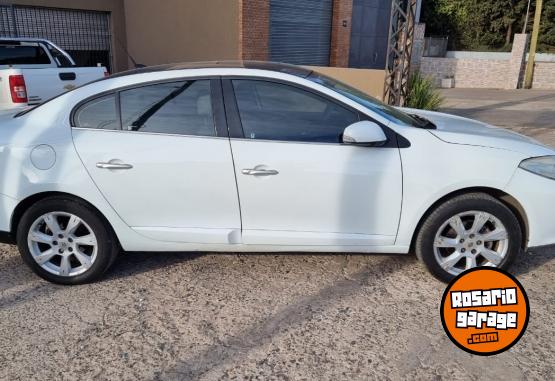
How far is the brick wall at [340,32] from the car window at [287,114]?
1458 cm

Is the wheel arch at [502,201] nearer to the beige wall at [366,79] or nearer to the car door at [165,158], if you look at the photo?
the car door at [165,158]

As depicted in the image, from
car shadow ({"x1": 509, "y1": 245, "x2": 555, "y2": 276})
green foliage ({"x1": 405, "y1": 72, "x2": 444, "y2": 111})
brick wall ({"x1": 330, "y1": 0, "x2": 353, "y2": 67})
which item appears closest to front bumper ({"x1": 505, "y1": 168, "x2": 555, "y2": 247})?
car shadow ({"x1": 509, "y1": 245, "x2": 555, "y2": 276})

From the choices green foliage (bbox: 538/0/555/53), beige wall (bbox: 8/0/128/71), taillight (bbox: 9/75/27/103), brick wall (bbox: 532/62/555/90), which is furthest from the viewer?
green foliage (bbox: 538/0/555/53)

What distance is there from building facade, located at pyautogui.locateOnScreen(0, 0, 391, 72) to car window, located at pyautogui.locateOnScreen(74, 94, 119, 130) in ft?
32.3

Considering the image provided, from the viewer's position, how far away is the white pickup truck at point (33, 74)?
6762 mm

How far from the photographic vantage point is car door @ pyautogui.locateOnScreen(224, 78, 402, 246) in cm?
337

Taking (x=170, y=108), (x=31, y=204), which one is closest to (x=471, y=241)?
(x=170, y=108)

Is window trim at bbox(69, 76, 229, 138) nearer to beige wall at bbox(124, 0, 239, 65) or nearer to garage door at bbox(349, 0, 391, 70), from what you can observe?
beige wall at bbox(124, 0, 239, 65)

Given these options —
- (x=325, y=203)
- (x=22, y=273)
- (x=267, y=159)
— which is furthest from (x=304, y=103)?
(x=22, y=273)

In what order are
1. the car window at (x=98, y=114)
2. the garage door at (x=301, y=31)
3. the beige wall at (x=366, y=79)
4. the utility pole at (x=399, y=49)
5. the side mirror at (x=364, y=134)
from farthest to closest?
the garage door at (x=301, y=31) → the beige wall at (x=366, y=79) → the utility pole at (x=399, y=49) → the car window at (x=98, y=114) → the side mirror at (x=364, y=134)

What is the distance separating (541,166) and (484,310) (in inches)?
62.8

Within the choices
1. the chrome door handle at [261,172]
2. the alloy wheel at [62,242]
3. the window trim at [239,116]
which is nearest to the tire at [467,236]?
the window trim at [239,116]

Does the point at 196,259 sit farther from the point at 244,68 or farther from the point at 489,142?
the point at 489,142

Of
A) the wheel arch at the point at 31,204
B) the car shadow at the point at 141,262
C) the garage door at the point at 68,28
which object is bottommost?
the car shadow at the point at 141,262
